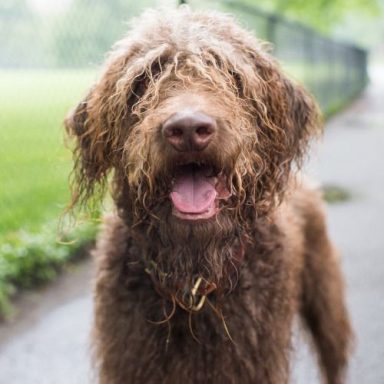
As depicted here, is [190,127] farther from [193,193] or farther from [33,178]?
[33,178]

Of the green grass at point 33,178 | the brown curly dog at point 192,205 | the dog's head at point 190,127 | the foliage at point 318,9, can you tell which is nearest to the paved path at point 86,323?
the green grass at point 33,178

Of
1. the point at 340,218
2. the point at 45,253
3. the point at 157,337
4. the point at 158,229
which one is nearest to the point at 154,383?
the point at 157,337

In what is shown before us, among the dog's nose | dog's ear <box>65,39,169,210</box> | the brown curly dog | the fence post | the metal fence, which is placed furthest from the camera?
the fence post

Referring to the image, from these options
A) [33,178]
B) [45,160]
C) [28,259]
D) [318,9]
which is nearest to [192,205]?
[28,259]

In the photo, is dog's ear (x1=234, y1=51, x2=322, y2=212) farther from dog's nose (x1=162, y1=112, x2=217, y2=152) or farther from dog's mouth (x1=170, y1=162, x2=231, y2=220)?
dog's nose (x1=162, y1=112, x2=217, y2=152)

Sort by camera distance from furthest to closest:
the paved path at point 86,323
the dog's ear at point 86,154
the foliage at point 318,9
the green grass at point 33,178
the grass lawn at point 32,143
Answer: the foliage at point 318,9, the grass lawn at point 32,143, the green grass at point 33,178, the paved path at point 86,323, the dog's ear at point 86,154

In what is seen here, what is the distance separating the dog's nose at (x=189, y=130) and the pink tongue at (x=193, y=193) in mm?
228

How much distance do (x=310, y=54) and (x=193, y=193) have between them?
1624 cm

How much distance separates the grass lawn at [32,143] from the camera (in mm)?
6902

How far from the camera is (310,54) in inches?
730

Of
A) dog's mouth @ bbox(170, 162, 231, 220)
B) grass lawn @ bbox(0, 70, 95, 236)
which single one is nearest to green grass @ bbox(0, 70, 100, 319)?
grass lawn @ bbox(0, 70, 95, 236)

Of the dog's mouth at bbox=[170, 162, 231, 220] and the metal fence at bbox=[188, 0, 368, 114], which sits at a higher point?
the dog's mouth at bbox=[170, 162, 231, 220]

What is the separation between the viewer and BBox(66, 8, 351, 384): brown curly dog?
10.0 ft

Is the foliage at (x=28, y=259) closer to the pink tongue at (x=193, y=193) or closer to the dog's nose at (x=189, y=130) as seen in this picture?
the pink tongue at (x=193, y=193)
